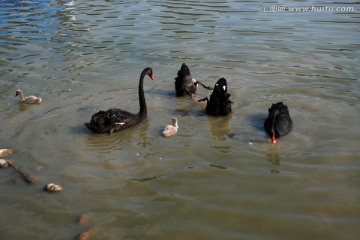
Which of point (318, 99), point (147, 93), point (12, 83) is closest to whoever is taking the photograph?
point (318, 99)

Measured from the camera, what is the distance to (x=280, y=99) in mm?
7941

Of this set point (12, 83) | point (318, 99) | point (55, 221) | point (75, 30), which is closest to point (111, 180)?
point (55, 221)

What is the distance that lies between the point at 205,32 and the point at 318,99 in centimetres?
613

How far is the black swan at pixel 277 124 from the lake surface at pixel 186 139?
13 centimetres

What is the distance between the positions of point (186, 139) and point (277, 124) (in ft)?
4.44

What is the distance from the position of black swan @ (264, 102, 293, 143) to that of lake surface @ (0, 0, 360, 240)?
131 mm

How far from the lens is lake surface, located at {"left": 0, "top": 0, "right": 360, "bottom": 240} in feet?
14.9

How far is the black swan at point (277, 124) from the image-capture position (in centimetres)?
622

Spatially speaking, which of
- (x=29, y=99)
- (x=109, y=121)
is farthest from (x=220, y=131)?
(x=29, y=99)

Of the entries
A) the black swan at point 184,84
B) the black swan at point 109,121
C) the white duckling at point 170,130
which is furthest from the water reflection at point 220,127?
the black swan at point 109,121

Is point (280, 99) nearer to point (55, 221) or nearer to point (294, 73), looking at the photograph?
point (294, 73)

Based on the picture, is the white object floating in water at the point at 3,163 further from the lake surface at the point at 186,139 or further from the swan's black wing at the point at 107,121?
the swan's black wing at the point at 107,121

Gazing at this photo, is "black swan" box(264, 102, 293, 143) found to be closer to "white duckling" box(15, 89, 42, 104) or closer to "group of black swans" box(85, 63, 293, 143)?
"group of black swans" box(85, 63, 293, 143)

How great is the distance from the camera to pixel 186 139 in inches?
255
